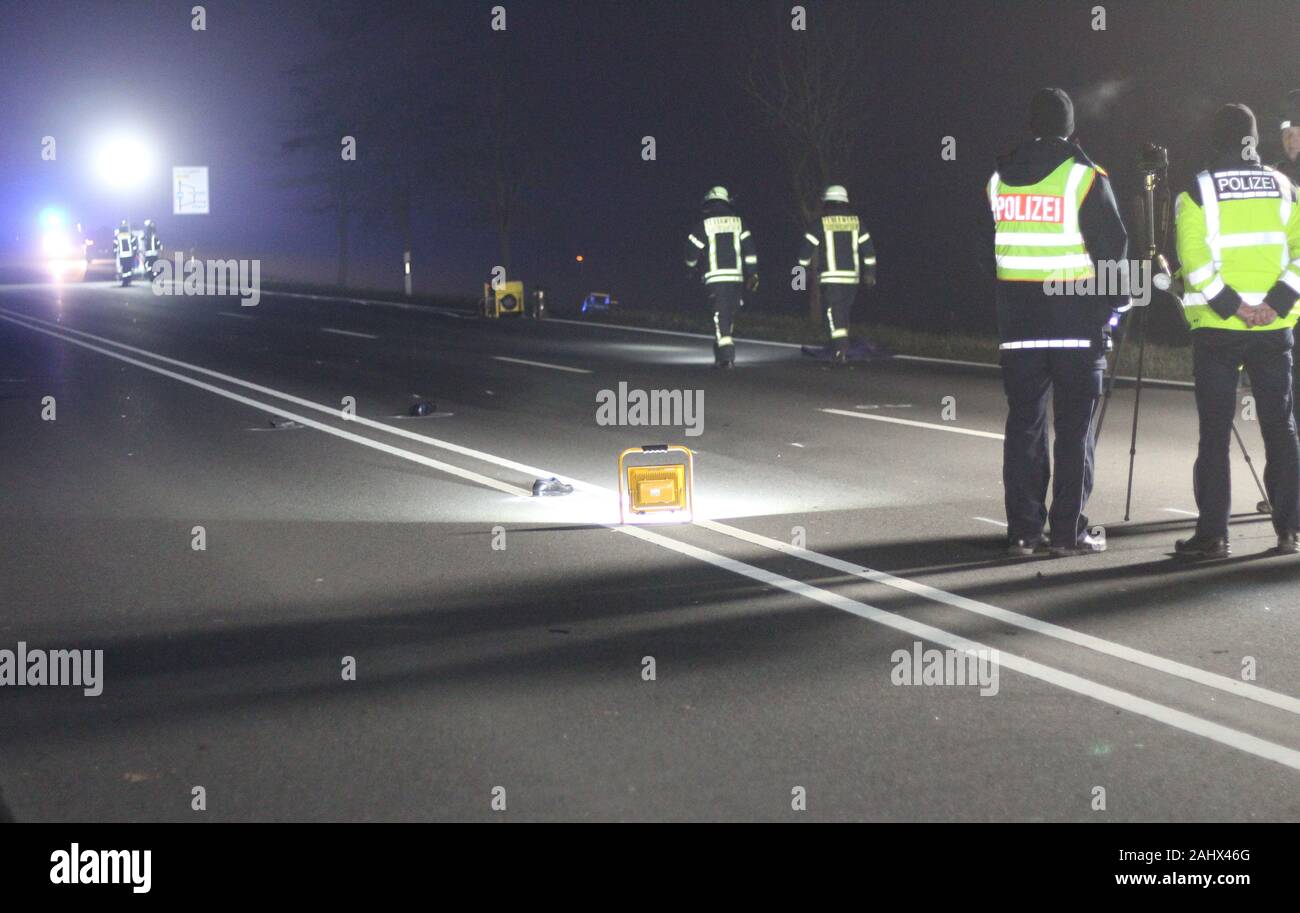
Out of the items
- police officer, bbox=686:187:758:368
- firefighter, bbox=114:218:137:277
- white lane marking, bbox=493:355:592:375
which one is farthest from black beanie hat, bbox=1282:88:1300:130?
firefighter, bbox=114:218:137:277

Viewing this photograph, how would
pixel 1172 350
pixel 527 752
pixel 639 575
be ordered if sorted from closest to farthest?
pixel 527 752 → pixel 639 575 → pixel 1172 350

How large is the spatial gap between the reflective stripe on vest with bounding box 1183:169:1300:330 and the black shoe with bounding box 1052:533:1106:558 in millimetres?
1272

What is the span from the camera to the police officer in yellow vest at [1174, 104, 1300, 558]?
8422mm

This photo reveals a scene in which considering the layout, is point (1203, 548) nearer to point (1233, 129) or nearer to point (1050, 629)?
point (1050, 629)

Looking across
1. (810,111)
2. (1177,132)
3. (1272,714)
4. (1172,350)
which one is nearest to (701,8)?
(810,111)

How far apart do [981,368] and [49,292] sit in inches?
1385

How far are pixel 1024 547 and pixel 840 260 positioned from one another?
1141cm

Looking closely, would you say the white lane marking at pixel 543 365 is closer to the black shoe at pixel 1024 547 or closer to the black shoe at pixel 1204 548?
the black shoe at pixel 1024 547

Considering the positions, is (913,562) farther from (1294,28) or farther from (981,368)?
(1294,28)

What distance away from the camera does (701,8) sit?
4162 cm

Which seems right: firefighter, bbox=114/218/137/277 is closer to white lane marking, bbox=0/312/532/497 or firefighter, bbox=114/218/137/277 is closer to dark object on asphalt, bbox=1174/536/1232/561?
white lane marking, bbox=0/312/532/497

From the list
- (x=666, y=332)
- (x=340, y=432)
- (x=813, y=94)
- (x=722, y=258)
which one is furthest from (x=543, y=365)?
(x=813, y=94)
